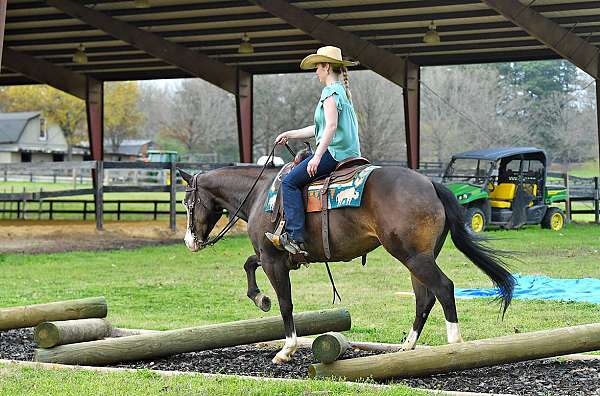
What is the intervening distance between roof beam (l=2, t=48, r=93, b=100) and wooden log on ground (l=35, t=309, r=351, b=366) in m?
21.1

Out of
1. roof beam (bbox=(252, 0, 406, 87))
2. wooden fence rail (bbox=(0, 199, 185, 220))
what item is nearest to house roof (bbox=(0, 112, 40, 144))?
wooden fence rail (bbox=(0, 199, 185, 220))

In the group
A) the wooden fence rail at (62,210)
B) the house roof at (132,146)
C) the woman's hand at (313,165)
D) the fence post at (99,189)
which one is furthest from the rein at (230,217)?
the house roof at (132,146)

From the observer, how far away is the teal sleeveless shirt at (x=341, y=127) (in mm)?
6910

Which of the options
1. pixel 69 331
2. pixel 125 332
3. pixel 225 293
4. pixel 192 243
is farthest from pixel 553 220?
pixel 69 331

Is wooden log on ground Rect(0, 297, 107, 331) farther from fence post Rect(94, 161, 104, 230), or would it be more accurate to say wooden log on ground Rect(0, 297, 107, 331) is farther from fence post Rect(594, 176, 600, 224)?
fence post Rect(594, 176, 600, 224)

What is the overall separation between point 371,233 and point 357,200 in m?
0.28

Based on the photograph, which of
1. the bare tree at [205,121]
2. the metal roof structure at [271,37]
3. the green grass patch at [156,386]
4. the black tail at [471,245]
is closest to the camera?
the green grass patch at [156,386]

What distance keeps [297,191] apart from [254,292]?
1042mm

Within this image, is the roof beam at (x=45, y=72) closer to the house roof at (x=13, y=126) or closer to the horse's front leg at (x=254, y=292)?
the horse's front leg at (x=254, y=292)

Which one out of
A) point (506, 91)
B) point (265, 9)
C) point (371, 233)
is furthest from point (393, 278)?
point (506, 91)

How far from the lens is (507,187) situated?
73.5ft

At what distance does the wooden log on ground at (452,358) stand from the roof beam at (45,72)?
22.6m

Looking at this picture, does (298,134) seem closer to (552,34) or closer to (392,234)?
(392,234)

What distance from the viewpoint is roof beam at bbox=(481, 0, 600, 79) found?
18.7m
